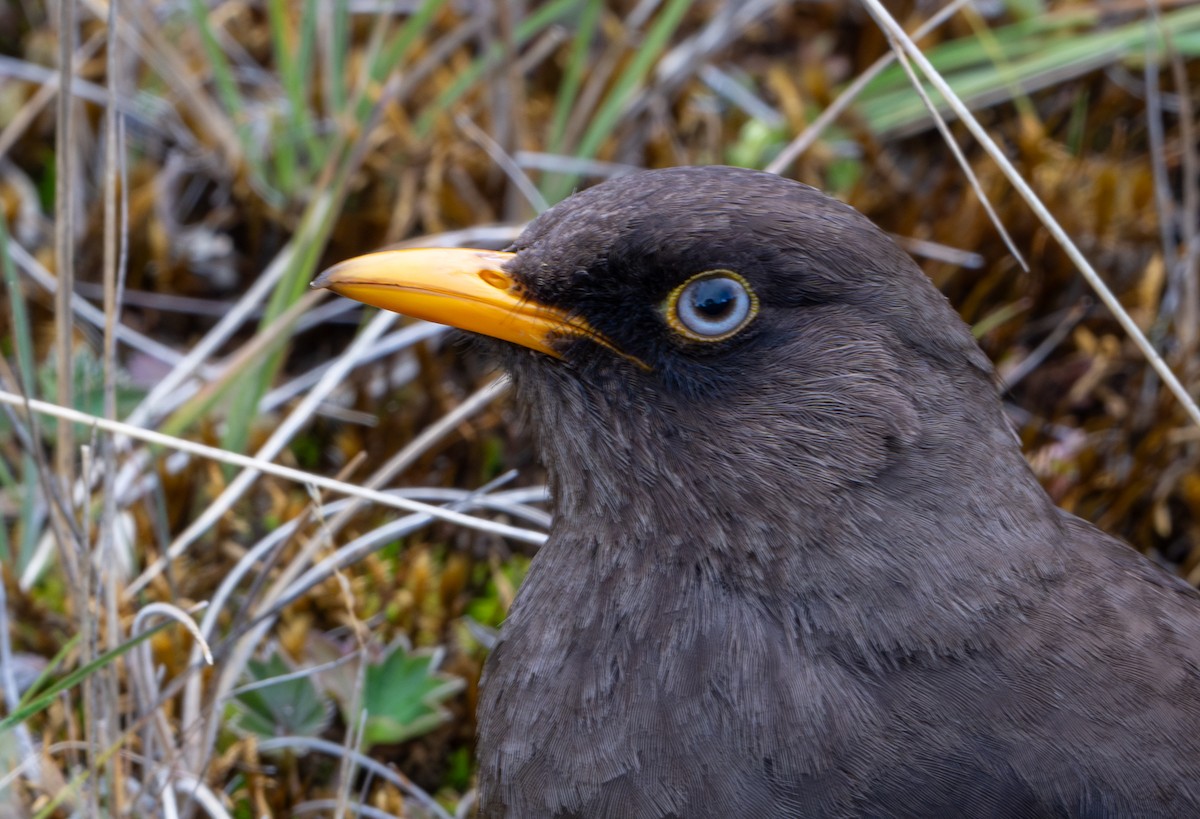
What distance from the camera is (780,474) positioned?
2377 mm

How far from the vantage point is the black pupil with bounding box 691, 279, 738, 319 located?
235 centimetres

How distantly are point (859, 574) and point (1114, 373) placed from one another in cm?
206

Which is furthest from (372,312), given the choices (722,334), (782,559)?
(782,559)

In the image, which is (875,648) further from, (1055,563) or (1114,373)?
(1114,373)

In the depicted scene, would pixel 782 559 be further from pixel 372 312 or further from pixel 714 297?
pixel 372 312

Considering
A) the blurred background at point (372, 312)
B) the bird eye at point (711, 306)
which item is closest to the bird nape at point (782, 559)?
the bird eye at point (711, 306)

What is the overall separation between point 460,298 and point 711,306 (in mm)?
424

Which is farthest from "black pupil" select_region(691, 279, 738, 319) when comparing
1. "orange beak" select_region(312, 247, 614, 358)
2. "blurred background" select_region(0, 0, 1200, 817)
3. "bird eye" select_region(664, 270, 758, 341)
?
"blurred background" select_region(0, 0, 1200, 817)

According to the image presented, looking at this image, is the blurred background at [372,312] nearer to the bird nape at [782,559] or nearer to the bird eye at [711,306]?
the bird nape at [782,559]

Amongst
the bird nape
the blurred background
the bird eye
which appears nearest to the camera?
the bird nape

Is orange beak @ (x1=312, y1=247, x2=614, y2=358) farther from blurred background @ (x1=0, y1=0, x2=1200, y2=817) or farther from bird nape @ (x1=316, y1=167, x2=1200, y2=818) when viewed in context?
blurred background @ (x1=0, y1=0, x2=1200, y2=817)

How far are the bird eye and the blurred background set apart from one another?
609mm

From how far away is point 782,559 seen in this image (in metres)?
2.36

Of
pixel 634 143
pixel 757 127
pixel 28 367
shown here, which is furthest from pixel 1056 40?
pixel 28 367
